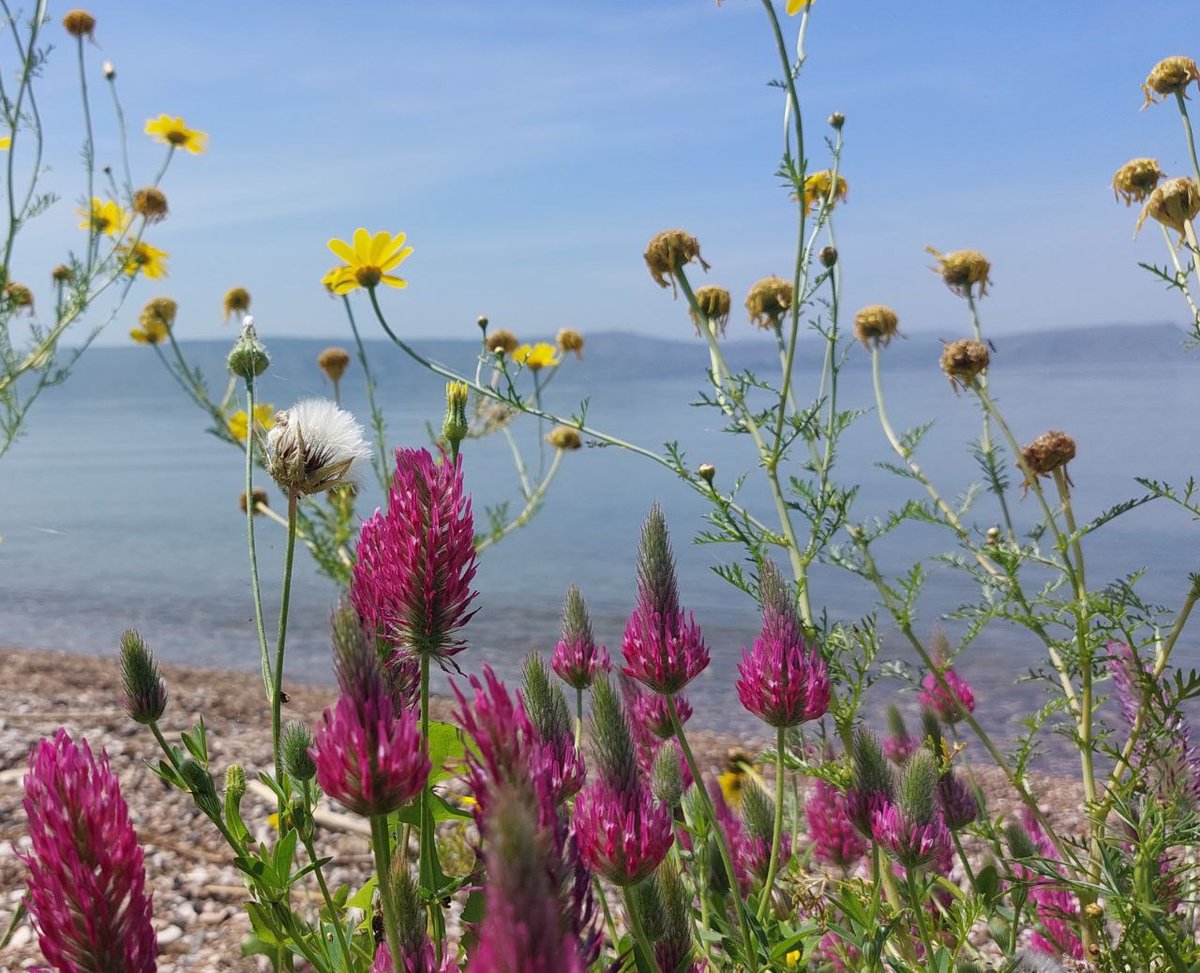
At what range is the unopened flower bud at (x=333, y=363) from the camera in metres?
5.36

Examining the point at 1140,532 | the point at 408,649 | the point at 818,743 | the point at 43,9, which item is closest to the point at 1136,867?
the point at 818,743

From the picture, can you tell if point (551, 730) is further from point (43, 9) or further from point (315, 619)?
point (315, 619)

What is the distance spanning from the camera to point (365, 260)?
3.39 metres

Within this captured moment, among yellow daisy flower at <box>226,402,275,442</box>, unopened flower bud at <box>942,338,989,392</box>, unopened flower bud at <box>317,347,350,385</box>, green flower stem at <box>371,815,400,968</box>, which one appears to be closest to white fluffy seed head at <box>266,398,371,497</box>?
green flower stem at <box>371,815,400,968</box>

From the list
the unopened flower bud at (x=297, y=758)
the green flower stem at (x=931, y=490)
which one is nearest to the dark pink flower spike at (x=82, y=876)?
the unopened flower bud at (x=297, y=758)

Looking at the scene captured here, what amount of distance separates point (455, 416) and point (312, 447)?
22cm

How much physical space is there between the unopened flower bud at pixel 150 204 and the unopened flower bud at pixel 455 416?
17.1ft

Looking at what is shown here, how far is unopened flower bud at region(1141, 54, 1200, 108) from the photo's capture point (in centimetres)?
275

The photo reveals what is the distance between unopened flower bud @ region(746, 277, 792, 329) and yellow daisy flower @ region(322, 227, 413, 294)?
1.07 meters

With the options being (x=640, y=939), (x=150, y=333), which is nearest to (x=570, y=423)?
(x=640, y=939)

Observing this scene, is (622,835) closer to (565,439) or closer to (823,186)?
(823,186)

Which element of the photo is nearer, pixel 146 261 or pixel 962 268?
pixel 962 268

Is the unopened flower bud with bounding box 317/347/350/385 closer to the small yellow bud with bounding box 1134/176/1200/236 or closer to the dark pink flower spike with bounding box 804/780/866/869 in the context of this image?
the dark pink flower spike with bounding box 804/780/866/869

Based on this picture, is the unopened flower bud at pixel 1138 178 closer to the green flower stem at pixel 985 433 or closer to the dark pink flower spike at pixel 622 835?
the green flower stem at pixel 985 433
